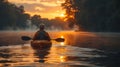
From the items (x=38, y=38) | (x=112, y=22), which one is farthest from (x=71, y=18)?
(x=38, y=38)

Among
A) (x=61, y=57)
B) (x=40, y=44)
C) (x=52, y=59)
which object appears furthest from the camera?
(x=40, y=44)

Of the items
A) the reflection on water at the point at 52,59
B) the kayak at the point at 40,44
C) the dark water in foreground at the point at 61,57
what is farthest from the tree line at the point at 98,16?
the reflection on water at the point at 52,59

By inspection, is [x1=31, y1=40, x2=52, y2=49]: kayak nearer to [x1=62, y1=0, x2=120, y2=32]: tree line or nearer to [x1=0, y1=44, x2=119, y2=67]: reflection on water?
[x1=0, y1=44, x2=119, y2=67]: reflection on water

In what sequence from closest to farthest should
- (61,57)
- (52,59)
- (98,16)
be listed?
(52,59), (61,57), (98,16)

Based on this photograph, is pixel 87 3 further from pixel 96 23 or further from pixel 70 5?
pixel 70 5

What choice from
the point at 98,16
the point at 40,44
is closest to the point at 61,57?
the point at 40,44

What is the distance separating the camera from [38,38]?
41.8m

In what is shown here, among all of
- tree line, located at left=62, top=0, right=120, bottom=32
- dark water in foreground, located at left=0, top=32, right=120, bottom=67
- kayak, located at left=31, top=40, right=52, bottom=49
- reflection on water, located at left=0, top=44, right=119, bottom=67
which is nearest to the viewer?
reflection on water, located at left=0, top=44, right=119, bottom=67

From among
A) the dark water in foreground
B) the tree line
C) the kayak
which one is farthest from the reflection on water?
the tree line

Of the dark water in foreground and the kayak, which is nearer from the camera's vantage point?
the dark water in foreground

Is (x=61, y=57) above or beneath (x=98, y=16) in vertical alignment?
above

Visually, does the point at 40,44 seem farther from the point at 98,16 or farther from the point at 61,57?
the point at 98,16

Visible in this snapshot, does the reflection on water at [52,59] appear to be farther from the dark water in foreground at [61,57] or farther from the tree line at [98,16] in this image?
the tree line at [98,16]

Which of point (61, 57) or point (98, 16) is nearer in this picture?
point (61, 57)
